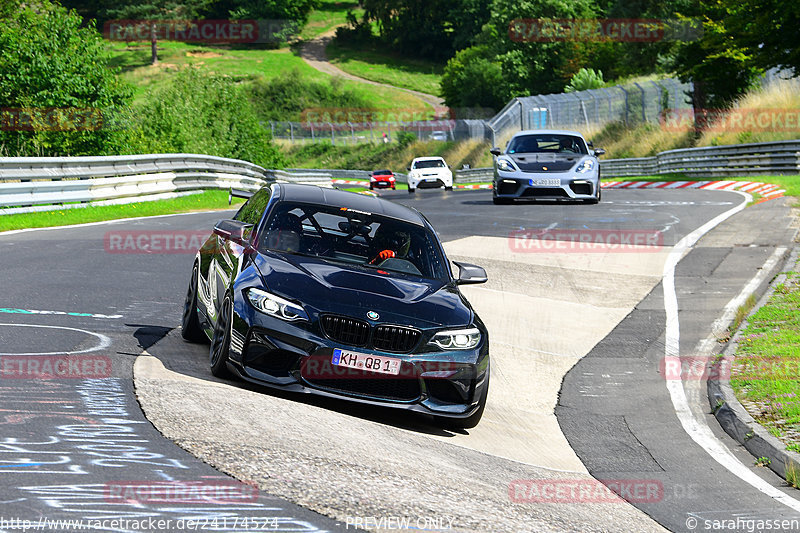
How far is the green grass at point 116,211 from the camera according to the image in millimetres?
18519

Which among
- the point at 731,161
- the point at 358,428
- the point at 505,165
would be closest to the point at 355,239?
the point at 358,428

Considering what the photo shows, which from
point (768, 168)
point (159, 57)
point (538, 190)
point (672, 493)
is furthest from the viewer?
point (159, 57)

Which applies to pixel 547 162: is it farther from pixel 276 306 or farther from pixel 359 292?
pixel 276 306

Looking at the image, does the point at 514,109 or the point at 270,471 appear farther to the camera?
the point at 514,109

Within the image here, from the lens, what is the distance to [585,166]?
21688 millimetres

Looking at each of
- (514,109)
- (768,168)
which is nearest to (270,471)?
(768,168)

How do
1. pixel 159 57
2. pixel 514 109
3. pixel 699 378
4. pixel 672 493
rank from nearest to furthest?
pixel 672 493, pixel 699 378, pixel 514 109, pixel 159 57

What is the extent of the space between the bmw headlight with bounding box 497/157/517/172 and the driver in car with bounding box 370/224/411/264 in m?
13.9

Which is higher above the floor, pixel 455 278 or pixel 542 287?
pixel 455 278

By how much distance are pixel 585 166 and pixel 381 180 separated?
1094 inches

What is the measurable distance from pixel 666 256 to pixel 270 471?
1164 centimetres

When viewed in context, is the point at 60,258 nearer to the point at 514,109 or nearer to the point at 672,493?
the point at 672,493

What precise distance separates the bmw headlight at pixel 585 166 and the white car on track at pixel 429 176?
1732cm

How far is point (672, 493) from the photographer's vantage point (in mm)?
6328
